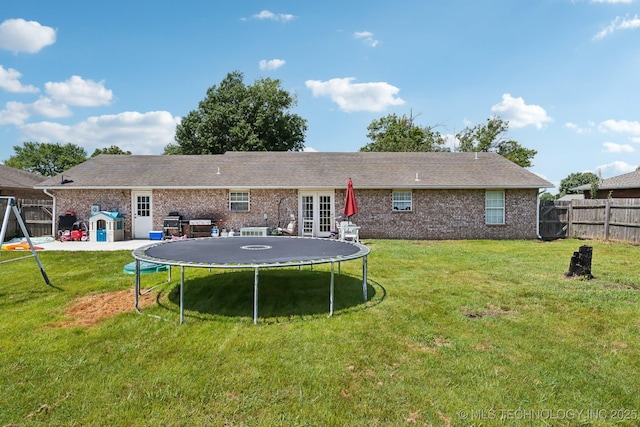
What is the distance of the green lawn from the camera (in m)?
2.56

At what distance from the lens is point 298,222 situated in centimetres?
1364

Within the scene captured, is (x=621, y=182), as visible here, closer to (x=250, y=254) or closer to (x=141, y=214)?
(x=250, y=254)

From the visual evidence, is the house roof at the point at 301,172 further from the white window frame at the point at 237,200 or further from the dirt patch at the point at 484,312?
the dirt patch at the point at 484,312

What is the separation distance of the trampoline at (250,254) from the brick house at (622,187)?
2036cm

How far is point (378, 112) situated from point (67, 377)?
1414 inches

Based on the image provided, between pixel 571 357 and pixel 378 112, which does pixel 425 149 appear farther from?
pixel 571 357

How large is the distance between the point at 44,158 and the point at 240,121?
128 ft

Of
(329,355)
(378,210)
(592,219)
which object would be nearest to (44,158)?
(378,210)

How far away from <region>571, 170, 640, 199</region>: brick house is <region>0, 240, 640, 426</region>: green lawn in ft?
58.1

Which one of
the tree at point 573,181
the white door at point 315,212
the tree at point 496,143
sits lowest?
the white door at point 315,212

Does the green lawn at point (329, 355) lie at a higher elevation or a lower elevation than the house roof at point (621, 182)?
lower

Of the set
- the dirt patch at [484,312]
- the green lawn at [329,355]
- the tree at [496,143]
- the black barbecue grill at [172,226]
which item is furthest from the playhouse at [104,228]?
the tree at [496,143]

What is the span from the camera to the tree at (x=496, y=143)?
31.9 m

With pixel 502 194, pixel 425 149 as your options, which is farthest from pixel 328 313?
pixel 425 149
